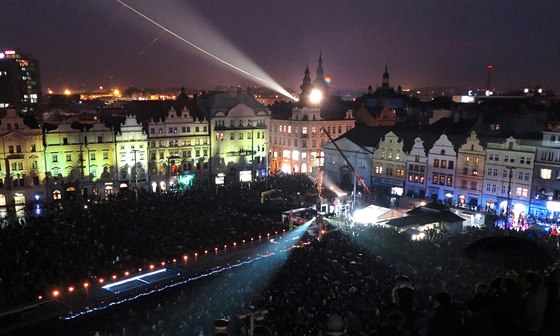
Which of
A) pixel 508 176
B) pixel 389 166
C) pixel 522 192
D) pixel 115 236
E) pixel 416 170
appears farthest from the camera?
pixel 389 166

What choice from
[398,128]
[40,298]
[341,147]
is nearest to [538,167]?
[398,128]

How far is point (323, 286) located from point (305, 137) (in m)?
45.8

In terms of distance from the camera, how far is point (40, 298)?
71.4ft

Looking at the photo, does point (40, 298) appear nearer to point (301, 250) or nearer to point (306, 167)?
point (301, 250)

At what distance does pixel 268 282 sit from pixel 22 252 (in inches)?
546

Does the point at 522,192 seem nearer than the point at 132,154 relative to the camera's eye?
Yes

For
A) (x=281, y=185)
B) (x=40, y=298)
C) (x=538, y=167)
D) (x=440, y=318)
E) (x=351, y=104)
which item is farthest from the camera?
(x=351, y=104)

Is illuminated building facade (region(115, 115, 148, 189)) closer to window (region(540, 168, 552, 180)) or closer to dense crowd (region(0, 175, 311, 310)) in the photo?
dense crowd (region(0, 175, 311, 310))

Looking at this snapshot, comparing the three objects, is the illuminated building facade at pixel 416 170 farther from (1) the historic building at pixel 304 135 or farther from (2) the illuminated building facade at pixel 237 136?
(2) the illuminated building facade at pixel 237 136

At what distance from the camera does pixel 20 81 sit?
123 meters

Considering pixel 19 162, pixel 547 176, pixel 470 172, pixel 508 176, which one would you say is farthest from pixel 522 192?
pixel 19 162

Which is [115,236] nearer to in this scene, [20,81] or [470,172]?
[470,172]

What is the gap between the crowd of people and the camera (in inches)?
362

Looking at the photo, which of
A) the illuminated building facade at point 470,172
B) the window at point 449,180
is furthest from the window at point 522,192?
the window at point 449,180
